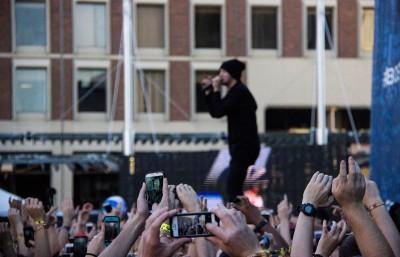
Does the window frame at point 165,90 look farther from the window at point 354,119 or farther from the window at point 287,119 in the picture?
the window at point 354,119

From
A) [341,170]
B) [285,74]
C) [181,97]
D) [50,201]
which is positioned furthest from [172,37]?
[341,170]

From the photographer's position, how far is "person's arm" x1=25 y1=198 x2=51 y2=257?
17.9 ft

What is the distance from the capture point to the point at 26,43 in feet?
107

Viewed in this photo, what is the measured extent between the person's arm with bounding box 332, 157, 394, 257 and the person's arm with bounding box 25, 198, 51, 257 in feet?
7.93

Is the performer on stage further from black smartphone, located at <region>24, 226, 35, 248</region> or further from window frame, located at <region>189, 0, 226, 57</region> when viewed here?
window frame, located at <region>189, 0, 226, 57</region>

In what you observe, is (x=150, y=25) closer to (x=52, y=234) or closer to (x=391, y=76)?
(x=391, y=76)

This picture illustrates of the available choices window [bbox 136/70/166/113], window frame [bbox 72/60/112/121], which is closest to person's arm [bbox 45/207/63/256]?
window frame [bbox 72/60/112/121]

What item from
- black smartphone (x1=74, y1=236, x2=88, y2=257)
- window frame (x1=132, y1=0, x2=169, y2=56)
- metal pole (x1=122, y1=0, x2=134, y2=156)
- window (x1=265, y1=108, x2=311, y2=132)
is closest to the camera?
black smartphone (x1=74, y1=236, x2=88, y2=257)

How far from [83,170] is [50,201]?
26.5m

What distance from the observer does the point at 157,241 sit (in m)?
3.51

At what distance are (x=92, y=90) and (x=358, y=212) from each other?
1186 inches

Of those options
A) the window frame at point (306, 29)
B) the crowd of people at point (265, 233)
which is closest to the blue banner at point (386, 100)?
the crowd of people at point (265, 233)

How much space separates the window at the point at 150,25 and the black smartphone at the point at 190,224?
3028cm

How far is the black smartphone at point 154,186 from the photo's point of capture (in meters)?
4.12
